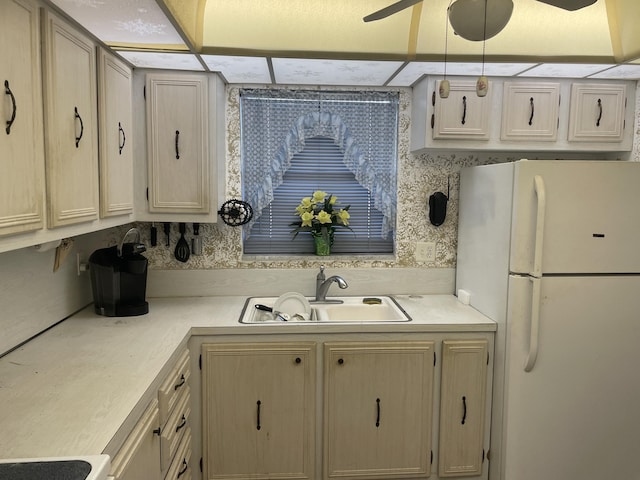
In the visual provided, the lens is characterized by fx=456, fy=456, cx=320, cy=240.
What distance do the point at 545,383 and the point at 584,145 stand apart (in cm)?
134

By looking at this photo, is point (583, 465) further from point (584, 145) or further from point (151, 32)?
point (151, 32)

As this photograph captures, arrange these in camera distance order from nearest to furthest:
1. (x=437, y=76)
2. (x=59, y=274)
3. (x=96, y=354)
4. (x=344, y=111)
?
(x=96, y=354)
(x=59, y=274)
(x=437, y=76)
(x=344, y=111)

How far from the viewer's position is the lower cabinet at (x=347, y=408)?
85.6 inches

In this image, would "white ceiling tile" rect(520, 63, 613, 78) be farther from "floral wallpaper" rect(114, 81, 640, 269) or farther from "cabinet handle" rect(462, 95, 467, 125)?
"floral wallpaper" rect(114, 81, 640, 269)

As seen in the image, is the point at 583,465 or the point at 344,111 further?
the point at 344,111

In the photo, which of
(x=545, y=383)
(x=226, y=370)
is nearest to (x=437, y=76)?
(x=545, y=383)

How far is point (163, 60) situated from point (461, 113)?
156 cm

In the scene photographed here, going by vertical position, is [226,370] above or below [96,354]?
below

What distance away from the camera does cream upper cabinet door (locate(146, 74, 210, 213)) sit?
7.69 feet

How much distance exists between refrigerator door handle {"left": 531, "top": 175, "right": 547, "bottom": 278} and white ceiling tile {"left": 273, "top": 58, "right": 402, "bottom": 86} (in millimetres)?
891

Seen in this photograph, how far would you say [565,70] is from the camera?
7.81 feet

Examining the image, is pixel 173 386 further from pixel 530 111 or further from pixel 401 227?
pixel 530 111

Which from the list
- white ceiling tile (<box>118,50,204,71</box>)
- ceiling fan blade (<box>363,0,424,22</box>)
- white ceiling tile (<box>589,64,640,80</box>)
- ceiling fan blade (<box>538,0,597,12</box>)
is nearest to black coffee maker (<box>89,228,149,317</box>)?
white ceiling tile (<box>118,50,204,71</box>)

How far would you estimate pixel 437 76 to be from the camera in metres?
2.48
